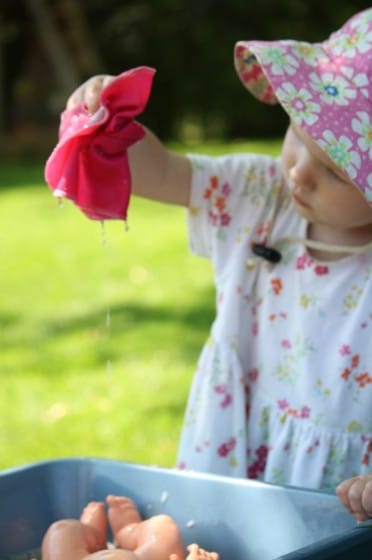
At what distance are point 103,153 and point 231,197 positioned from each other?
32cm

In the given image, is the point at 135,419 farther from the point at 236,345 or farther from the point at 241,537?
the point at 241,537

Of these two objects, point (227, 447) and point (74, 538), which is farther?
point (227, 447)

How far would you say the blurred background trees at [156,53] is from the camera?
887 centimetres

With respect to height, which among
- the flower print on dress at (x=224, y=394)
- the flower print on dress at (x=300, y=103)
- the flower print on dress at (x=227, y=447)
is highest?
the flower print on dress at (x=300, y=103)

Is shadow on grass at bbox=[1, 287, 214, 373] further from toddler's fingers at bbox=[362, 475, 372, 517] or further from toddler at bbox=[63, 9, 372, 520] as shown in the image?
toddler's fingers at bbox=[362, 475, 372, 517]

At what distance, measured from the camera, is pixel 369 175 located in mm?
1593

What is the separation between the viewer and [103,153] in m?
1.64

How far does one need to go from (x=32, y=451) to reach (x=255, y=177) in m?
1.07

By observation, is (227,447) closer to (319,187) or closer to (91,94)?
(319,187)

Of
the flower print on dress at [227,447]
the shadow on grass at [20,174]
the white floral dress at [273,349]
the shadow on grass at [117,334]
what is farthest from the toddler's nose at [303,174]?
the shadow on grass at [20,174]

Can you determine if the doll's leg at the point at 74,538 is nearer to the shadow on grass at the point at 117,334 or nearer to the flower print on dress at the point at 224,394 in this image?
the flower print on dress at the point at 224,394

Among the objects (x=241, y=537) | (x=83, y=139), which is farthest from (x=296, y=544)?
(x=83, y=139)

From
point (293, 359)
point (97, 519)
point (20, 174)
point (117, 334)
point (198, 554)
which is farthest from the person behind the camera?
point (20, 174)

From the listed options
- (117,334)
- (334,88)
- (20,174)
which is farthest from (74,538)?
(20,174)
